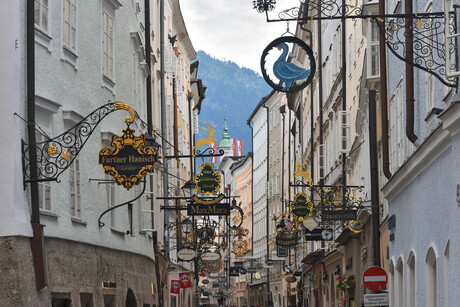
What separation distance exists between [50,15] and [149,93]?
46.9 ft

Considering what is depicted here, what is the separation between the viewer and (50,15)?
1648 centimetres

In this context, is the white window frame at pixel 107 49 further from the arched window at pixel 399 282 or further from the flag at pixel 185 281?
the flag at pixel 185 281

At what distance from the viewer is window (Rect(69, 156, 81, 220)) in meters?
17.8

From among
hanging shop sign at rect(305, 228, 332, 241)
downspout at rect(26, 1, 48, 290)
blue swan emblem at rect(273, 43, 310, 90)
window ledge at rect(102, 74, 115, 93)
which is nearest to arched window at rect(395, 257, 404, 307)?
blue swan emblem at rect(273, 43, 310, 90)

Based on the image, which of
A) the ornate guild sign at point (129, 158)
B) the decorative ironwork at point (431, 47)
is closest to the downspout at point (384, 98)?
the decorative ironwork at point (431, 47)

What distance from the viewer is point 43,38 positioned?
15.9 m

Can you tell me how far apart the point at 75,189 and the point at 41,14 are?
3.63 meters

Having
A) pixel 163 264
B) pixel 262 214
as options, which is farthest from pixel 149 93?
pixel 262 214

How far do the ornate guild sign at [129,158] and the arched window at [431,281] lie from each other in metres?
4.82

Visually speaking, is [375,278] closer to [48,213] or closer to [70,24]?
[48,213]

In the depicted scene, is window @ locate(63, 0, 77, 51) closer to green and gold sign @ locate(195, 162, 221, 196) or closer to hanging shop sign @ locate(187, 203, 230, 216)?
hanging shop sign @ locate(187, 203, 230, 216)

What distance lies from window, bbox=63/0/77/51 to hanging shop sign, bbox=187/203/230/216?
913 centimetres

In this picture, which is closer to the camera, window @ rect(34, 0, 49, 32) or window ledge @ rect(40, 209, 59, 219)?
window ledge @ rect(40, 209, 59, 219)

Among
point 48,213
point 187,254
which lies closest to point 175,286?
point 187,254
